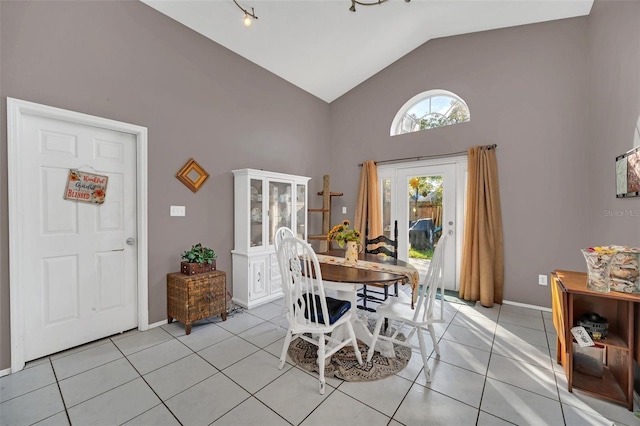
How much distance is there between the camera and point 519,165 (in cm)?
316

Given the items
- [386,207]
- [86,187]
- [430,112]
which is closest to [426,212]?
[386,207]

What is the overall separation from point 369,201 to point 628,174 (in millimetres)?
2757

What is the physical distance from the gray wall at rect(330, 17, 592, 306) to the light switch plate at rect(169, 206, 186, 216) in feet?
10.7

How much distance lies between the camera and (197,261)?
106 inches

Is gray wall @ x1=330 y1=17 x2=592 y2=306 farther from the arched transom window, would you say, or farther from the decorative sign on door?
the decorative sign on door

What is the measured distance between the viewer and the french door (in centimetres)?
363

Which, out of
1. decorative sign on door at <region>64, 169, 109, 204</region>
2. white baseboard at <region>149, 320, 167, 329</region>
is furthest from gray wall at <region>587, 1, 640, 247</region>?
decorative sign on door at <region>64, 169, 109, 204</region>

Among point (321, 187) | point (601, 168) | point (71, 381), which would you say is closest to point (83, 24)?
point (71, 381)

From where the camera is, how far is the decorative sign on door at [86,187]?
2.17 metres

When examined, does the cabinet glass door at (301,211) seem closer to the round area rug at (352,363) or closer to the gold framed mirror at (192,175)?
the gold framed mirror at (192,175)

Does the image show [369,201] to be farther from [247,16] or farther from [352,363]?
[247,16]

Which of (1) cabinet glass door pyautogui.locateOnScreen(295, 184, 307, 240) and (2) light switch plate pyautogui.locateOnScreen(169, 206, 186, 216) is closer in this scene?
(2) light switch plate pyautogui.locateOnScreen(169, 206, 186, 216)

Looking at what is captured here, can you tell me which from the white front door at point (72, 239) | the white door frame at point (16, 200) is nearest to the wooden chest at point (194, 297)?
the white front door at point (72, 239)

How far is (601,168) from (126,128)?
14.7 ft
